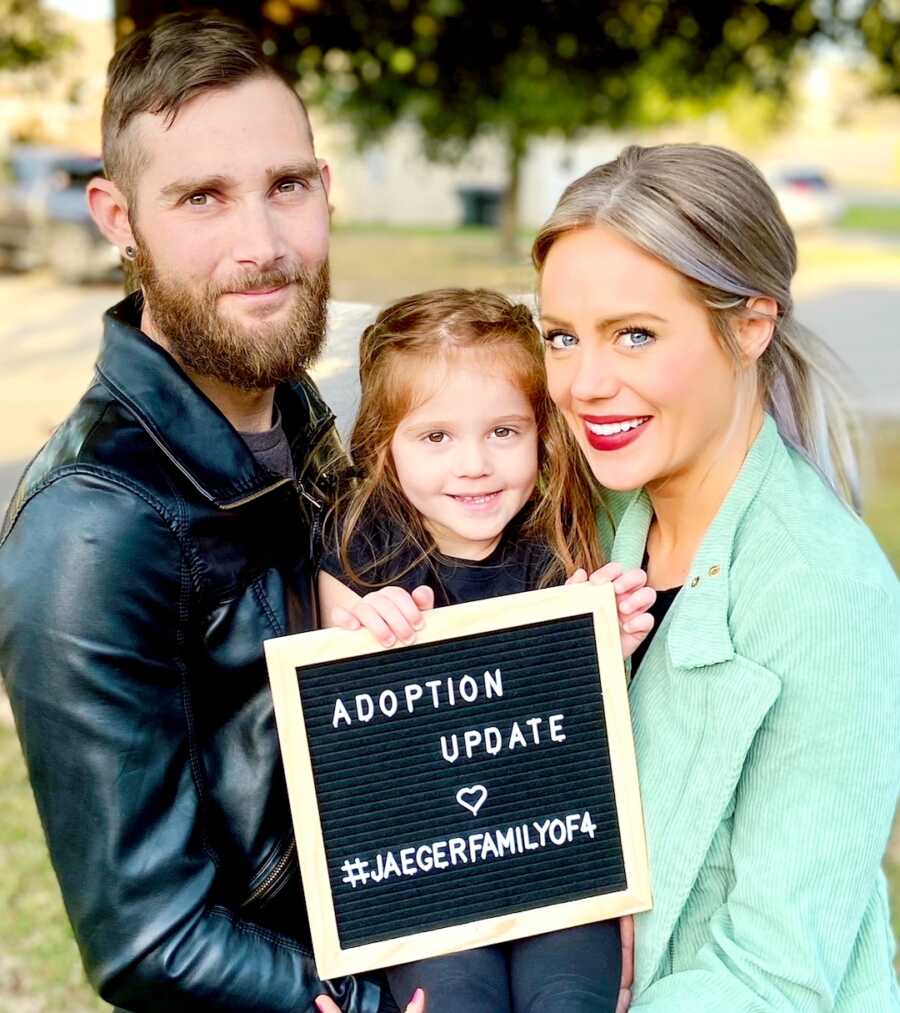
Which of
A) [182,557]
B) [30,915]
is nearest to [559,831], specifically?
[182,557]

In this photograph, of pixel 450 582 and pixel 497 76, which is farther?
pixel 497 76

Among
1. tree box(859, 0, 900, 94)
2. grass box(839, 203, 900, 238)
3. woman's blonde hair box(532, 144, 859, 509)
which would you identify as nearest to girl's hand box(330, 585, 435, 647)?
woman's blonde hair box(532, 144, 859, 509)

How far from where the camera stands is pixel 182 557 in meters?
2.16

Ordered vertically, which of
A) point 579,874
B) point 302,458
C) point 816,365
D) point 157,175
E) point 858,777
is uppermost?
point 157,175

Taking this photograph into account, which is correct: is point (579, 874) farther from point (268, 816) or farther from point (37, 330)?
point (37, 330)

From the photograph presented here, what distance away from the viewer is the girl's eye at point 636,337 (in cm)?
226

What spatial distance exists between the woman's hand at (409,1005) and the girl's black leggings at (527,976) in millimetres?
48

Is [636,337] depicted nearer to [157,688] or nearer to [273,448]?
[273,448]

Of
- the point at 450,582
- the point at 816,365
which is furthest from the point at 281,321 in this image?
the point at 816,365

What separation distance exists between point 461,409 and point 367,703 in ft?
2.16

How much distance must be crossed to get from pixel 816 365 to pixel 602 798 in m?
0.93

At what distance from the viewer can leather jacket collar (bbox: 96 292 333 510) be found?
2221 millimetres

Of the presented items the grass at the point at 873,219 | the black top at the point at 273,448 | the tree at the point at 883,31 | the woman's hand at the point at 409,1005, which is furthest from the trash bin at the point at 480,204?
the woman's hand at the point at 409,1005

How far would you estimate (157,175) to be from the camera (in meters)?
2.39
